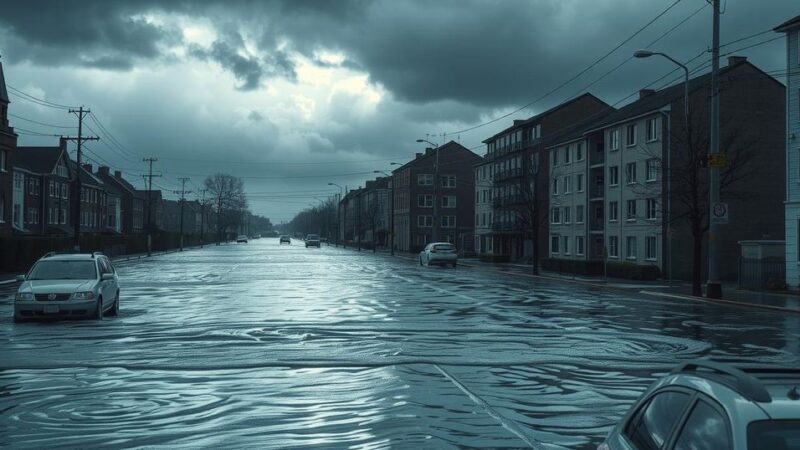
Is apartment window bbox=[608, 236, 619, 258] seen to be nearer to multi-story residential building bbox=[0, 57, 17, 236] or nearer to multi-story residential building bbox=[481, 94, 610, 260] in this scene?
multi-story residential building bbox=[481, 94, 610, 260]

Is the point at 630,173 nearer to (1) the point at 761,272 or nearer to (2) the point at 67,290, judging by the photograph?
(1) the point at 761,272

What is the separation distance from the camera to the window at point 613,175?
186 feet

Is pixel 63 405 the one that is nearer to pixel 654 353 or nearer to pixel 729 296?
pixel 654 353

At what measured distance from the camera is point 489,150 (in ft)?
297

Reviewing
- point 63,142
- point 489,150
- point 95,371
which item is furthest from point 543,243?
point 95,371

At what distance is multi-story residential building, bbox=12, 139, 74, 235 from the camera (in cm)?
7488

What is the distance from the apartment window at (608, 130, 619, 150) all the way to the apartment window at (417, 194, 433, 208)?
57.0 meters

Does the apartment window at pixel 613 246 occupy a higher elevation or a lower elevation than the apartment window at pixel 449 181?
lower

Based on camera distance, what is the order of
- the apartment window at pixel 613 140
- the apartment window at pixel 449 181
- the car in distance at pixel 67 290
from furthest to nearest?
the apartment window at pixel 449 181 → the apartment window at pixel 613 140 → the car in distance at pixel 67 290

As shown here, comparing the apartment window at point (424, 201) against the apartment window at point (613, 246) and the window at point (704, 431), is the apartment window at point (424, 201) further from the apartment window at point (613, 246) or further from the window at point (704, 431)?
the window at point (704, 431)

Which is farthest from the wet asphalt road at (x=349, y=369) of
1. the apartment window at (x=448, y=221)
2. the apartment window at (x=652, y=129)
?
the apartment window at (x=448, y=221)

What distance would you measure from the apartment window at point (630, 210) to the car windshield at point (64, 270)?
4088 cm

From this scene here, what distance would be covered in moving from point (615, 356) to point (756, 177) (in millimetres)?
39151

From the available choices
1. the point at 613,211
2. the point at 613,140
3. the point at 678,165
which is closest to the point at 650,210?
the point at 613,211
